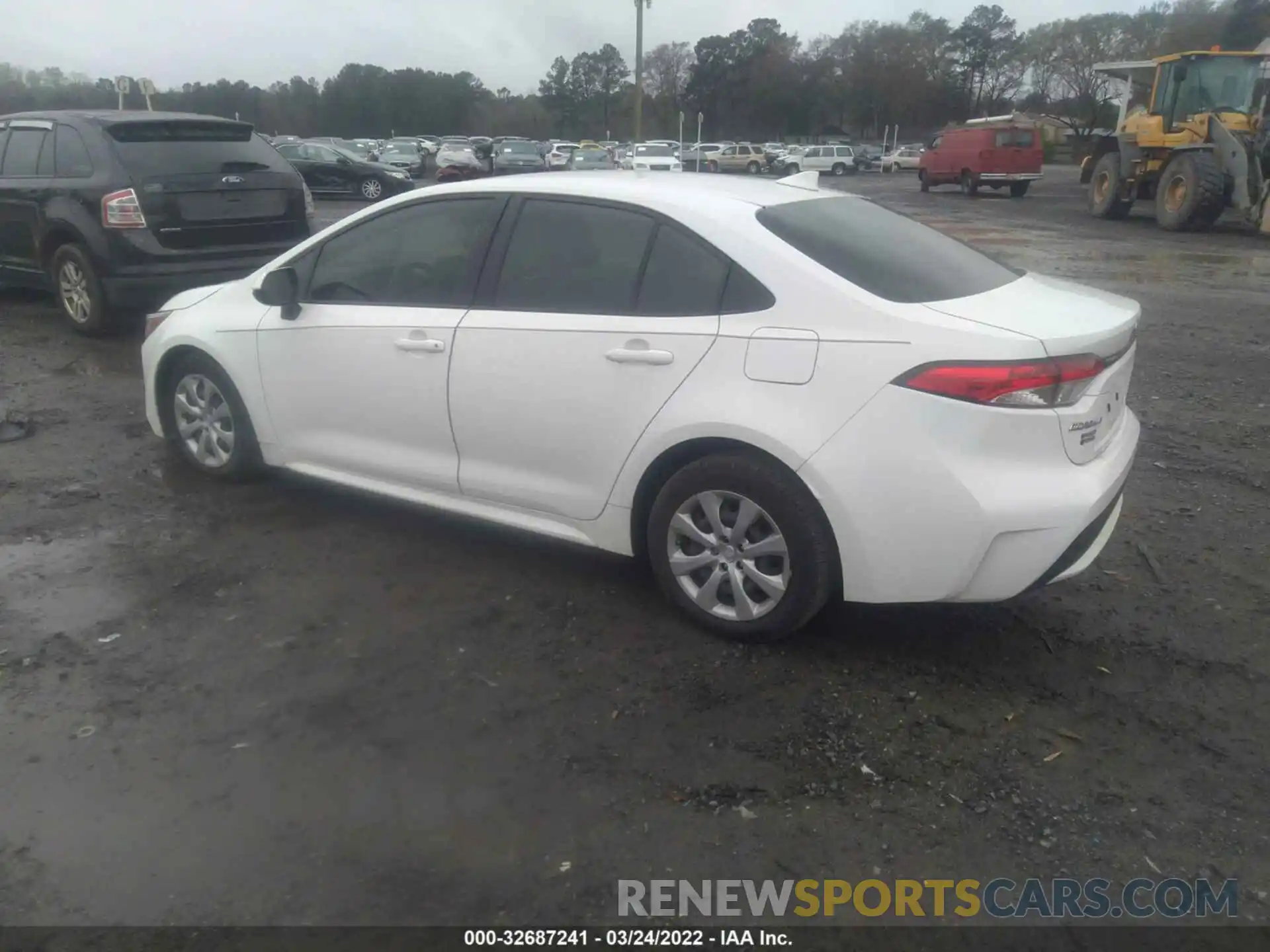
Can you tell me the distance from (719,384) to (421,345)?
1.34 metres

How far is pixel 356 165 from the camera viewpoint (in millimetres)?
25203

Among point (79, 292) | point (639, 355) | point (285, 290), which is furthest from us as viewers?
point (79, 292)

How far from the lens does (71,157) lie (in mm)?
8391

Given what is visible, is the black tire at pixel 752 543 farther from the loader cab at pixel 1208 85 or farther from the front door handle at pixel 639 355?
the loader cab at pixel 1208 85

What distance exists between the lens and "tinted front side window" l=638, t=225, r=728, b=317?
3.72 metres

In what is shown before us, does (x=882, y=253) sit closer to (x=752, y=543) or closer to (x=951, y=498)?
(x=951, y=498)

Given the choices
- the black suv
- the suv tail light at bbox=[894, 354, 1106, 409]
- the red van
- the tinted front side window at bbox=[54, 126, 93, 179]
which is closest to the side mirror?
the suv tail light at bbox=[894, 354, 1106, 409]

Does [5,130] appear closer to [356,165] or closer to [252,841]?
[252,841]

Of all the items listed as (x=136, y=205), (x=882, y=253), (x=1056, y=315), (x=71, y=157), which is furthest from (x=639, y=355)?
(x=71, y=157)

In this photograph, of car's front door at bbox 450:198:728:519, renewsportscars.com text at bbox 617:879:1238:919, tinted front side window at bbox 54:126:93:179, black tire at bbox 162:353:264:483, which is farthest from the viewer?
tinted front side window at bbox 54:126:93:179

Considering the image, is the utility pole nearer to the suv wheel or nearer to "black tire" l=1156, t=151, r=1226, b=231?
"black tire" l=1156, t=151, r=1226, b=231

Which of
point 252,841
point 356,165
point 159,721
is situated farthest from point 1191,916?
point 356,165

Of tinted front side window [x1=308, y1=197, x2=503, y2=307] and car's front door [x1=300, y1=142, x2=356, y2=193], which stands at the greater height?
tinted front side window [x1=308, y1=197, x2=503, y2=307]

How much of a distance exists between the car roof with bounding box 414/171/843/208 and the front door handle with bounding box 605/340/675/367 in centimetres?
58
